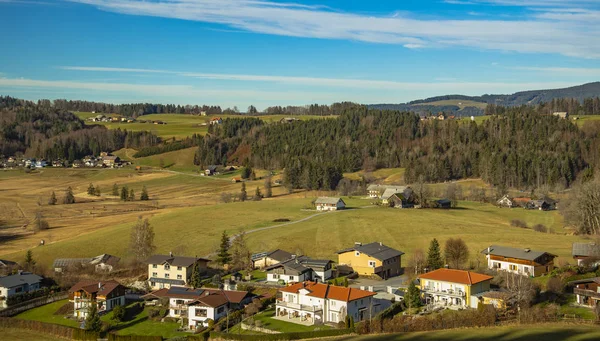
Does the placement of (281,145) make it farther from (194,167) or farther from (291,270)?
(291,270)

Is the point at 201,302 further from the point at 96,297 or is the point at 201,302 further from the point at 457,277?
the point at 457,277

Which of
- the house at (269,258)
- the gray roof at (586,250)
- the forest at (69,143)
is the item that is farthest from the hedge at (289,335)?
the forest at (69,143)

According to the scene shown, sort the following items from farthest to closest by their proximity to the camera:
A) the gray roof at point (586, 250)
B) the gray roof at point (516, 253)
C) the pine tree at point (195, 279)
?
the gray roof at point (586, 250) → the gray roof at point (516, 253) → the pine tree at point (195, 279)

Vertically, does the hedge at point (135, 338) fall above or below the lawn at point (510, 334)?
below

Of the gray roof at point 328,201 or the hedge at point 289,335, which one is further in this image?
the gray roof at point 328,201

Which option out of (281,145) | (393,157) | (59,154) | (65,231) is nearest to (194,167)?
(281,145)

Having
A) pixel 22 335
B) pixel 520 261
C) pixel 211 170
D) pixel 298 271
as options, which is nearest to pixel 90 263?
pixel 22 335

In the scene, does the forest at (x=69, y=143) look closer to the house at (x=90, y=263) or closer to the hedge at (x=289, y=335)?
the house at (x=90, y=263)
